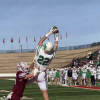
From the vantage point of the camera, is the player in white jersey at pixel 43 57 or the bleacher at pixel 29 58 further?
the bleacher at pixel 29 58

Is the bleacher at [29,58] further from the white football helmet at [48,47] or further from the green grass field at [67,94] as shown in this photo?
the white football helmet at [48,47]

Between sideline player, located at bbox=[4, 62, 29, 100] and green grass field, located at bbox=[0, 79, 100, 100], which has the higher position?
sideline player, located at bbox=[4, 62, 29, 100]

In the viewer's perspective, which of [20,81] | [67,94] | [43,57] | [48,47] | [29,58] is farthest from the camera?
[29,58]

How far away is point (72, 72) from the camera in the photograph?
30859 mm

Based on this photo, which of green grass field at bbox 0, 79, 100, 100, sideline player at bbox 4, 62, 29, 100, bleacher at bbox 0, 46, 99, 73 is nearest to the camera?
sideline player at bbox 4, 62, 29, 100

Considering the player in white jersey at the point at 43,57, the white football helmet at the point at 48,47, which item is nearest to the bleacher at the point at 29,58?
the player in white jersey at the point at 43,57

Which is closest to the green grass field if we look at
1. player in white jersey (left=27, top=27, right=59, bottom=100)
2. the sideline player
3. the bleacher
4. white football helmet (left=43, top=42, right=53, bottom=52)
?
player in white jersey (left=27, top=27, right=59, bottom=100)

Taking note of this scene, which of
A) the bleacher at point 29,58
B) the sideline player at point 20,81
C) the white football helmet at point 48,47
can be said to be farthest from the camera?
the bleacher at point 29,58

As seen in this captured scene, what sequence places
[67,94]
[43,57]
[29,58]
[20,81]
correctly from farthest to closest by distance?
[29,58]
[67,94]
[43,57]
[20,81]

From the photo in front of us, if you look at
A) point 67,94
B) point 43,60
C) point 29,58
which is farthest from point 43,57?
point 29,58

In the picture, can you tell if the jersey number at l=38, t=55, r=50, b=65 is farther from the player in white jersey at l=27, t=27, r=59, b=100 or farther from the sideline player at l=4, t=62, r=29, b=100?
the sideline player at l=4, t=62, r=29, b=100

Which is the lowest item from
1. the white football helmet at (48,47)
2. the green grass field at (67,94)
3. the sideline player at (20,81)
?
the green grass field at (67,94)

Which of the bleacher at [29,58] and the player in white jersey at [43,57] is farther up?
the player in white jersey at [43,57]

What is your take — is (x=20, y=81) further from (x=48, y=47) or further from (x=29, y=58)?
(x=29, y=58)
